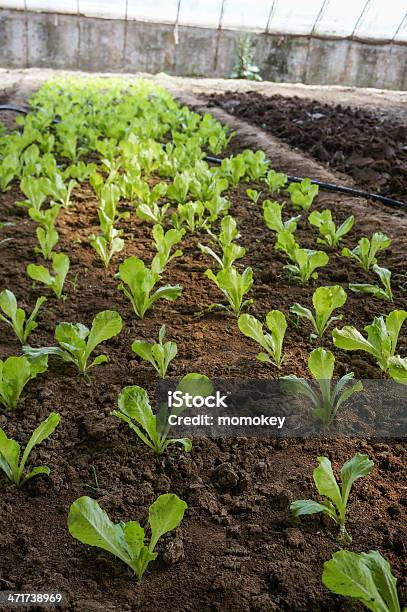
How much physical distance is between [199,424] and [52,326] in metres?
0.93

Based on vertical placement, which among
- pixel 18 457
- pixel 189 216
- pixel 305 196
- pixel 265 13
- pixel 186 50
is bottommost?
pixel 18 457

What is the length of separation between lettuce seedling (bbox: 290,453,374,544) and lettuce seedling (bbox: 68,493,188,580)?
34 centimetres

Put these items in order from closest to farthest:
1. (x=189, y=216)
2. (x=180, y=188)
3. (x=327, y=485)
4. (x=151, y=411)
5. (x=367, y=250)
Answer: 1. (x=327, y=485)
2. (x=151, y=411)
3. (x=367, y=250)
4. (x=189, y=216)
5. (x=180, y=188)

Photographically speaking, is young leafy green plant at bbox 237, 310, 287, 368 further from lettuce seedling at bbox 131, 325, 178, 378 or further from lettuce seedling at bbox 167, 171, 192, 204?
lettuce seedling at bbox 167, 171, 192, 204

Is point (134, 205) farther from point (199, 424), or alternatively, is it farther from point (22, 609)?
point (22, 609)

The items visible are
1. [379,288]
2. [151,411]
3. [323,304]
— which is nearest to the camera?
[151,411]

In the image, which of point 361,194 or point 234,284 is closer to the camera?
point 234,284

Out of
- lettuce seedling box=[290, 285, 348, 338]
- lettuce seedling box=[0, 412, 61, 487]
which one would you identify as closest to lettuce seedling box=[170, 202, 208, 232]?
lettuce seedling box=[290, 285, 348, 338]

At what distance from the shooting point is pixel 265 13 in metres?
22.8

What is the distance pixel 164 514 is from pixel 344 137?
257 inches

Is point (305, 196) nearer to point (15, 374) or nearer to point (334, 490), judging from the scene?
point (15, 374)

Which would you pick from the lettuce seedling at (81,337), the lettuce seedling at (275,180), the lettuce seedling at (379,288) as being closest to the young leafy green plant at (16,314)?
the lettuce seedling at (81,337)

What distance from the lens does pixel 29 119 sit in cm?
691

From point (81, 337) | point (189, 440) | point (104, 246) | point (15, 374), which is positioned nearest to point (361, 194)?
point (104, 246)
